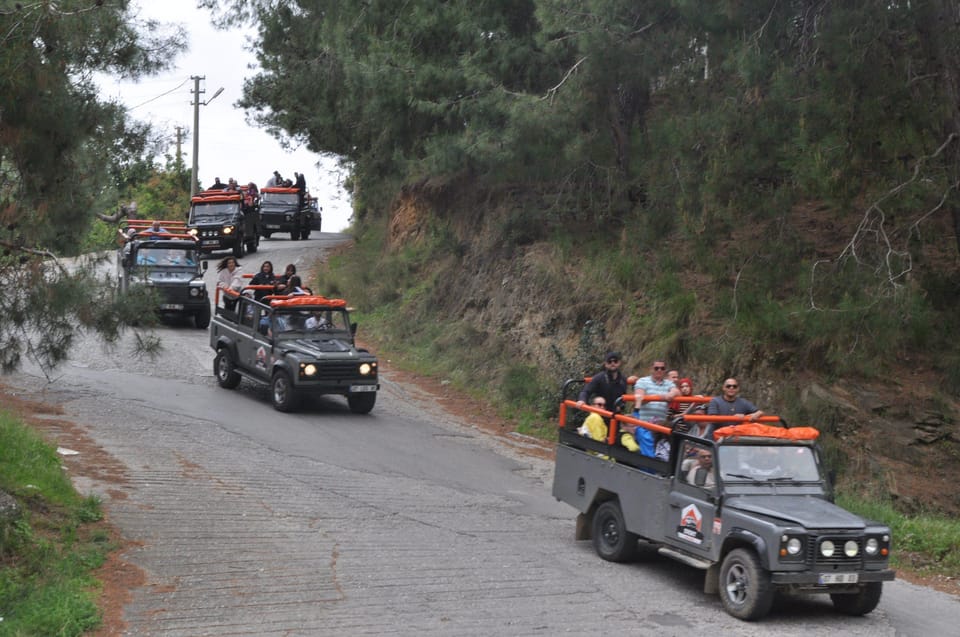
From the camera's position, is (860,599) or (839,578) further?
(860,599)

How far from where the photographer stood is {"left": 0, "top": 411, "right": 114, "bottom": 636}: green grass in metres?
9.77

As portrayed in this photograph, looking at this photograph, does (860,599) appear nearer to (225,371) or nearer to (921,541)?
(921,541)

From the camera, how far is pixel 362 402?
20828 millimetres

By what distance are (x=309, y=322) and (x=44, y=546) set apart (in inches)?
385

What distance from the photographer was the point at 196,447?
56.8ft

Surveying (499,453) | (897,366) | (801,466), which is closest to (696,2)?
(897,366)

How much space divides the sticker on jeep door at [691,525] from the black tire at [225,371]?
12.6 m

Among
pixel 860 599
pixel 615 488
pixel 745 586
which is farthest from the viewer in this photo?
pixel 615 488

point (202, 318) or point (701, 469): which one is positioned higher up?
point (202, 318)

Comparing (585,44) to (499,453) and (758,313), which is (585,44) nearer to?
(758,313)

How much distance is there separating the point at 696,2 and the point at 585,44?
2590 millimetres

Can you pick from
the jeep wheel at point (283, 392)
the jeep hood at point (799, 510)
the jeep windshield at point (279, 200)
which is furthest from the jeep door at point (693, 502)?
the jeep windshield at point (279, 200)

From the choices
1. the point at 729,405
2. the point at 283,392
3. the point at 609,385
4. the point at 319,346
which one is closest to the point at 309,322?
the point at 319,346

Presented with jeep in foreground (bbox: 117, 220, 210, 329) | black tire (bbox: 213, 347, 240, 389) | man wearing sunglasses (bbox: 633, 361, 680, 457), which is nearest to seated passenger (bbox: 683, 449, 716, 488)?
man wearing sunglasses (bbox: 633, 361, 680, 457)
